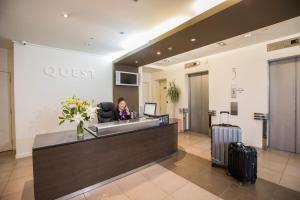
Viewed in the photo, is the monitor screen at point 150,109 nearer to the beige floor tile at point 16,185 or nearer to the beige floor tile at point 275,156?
the beige floor tile at point 16,185

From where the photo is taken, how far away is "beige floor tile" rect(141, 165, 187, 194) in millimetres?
2299

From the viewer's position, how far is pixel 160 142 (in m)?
3.17

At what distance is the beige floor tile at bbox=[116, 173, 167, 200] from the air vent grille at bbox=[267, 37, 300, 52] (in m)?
4.25

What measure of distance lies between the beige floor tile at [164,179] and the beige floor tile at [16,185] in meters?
2.04

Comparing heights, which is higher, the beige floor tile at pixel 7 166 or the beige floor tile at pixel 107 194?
the beige floor tile at pixel 107 194

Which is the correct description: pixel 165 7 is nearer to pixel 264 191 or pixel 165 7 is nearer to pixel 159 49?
pixel 159 49

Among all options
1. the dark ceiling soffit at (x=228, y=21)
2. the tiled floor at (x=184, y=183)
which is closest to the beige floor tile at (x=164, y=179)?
the tiled floor at (x=184, y=183)

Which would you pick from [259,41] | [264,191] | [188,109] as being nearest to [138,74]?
[188,109]

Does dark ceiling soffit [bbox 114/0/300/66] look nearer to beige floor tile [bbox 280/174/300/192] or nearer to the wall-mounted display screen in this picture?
the wall-mounted display screen

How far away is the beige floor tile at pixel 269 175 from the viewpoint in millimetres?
2439

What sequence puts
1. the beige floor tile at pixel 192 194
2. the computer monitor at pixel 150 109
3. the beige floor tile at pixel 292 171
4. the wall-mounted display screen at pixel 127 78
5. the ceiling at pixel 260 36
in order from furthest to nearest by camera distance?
the wall-mounted display screen at pixel 127 78 → the computer monitor at pixel 150 109 → the ceiling at pixel 260 36 → the beige floor tile at pixel 292 171 → the beige floor tile at pixel 192 194

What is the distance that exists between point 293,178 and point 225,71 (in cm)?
310

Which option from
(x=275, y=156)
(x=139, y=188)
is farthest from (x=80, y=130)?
(x=275, y=156)

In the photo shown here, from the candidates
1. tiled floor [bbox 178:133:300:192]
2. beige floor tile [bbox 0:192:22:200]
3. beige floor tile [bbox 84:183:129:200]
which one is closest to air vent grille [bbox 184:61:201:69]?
tiled floor [bbox 178:133:300:192]
